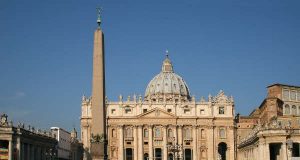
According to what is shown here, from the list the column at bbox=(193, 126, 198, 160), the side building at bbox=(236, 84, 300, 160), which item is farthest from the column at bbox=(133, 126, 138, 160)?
the side building at bbox=(236, 84, 300, 160)

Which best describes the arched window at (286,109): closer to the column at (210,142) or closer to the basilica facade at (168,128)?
the basilica facade at (168,128)

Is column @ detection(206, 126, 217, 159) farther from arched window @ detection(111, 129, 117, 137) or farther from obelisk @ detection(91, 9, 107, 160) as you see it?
obelisk @ detection(91, 9, 107, 160)

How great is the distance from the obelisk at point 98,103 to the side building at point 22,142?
27.0 meters

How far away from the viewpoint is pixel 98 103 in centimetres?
3512

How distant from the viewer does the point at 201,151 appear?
100 meters

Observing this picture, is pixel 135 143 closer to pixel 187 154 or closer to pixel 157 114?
pixel 157 114

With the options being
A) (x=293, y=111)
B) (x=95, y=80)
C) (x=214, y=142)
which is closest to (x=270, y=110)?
(x=293, y=111)

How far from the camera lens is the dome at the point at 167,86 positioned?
12469 centimetres

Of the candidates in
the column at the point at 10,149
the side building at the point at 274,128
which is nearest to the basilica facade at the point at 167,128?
the side building at the point at 274,128

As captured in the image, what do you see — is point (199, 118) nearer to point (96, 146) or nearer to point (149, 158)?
point (149, 158)

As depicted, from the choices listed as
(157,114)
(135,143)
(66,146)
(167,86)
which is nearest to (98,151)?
(135,143)

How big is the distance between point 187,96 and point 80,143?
105 ft

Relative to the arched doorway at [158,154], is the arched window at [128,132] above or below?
above

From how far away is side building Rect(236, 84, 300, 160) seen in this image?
59559 millimetres
